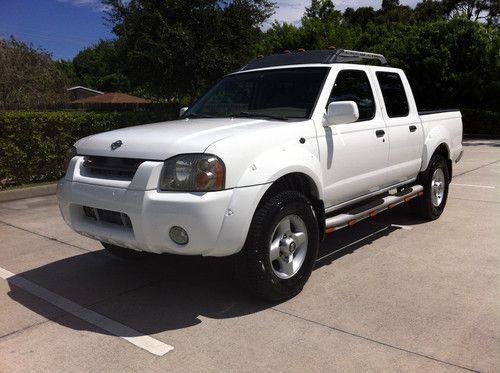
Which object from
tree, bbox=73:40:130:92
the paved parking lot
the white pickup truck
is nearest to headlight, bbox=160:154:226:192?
the white pickup truck

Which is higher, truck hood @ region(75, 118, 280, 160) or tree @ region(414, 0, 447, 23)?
tree @ region(414, 0, 447, 23)

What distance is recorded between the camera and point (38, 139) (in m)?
9.53

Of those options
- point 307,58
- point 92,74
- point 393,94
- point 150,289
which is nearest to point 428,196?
point 393,94

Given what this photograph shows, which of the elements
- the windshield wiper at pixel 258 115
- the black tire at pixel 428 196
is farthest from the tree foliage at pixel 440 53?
the windshield wiper at pixel 258 115

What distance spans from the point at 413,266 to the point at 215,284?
1.92m

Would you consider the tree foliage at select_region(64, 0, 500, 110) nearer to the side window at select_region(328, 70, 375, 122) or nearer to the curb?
the curb

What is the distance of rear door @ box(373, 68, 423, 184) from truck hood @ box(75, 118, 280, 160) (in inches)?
71.1

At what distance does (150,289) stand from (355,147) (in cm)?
231

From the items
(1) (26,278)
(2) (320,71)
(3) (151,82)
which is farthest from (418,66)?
(1) (26,278)

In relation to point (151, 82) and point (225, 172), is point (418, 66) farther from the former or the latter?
point (225, 172)

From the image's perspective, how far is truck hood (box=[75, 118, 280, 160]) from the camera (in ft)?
11.7

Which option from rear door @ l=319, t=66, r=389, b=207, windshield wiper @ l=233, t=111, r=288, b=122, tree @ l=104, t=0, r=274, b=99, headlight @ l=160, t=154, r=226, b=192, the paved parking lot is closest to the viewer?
the paved parking lot

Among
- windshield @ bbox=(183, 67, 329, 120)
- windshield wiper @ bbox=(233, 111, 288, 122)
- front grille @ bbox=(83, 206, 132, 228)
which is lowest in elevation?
front grille @ bbox=(83, 206, 132, 228)

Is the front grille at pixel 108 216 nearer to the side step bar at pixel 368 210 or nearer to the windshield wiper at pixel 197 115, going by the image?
the windshield wiper at pixel 197 115
